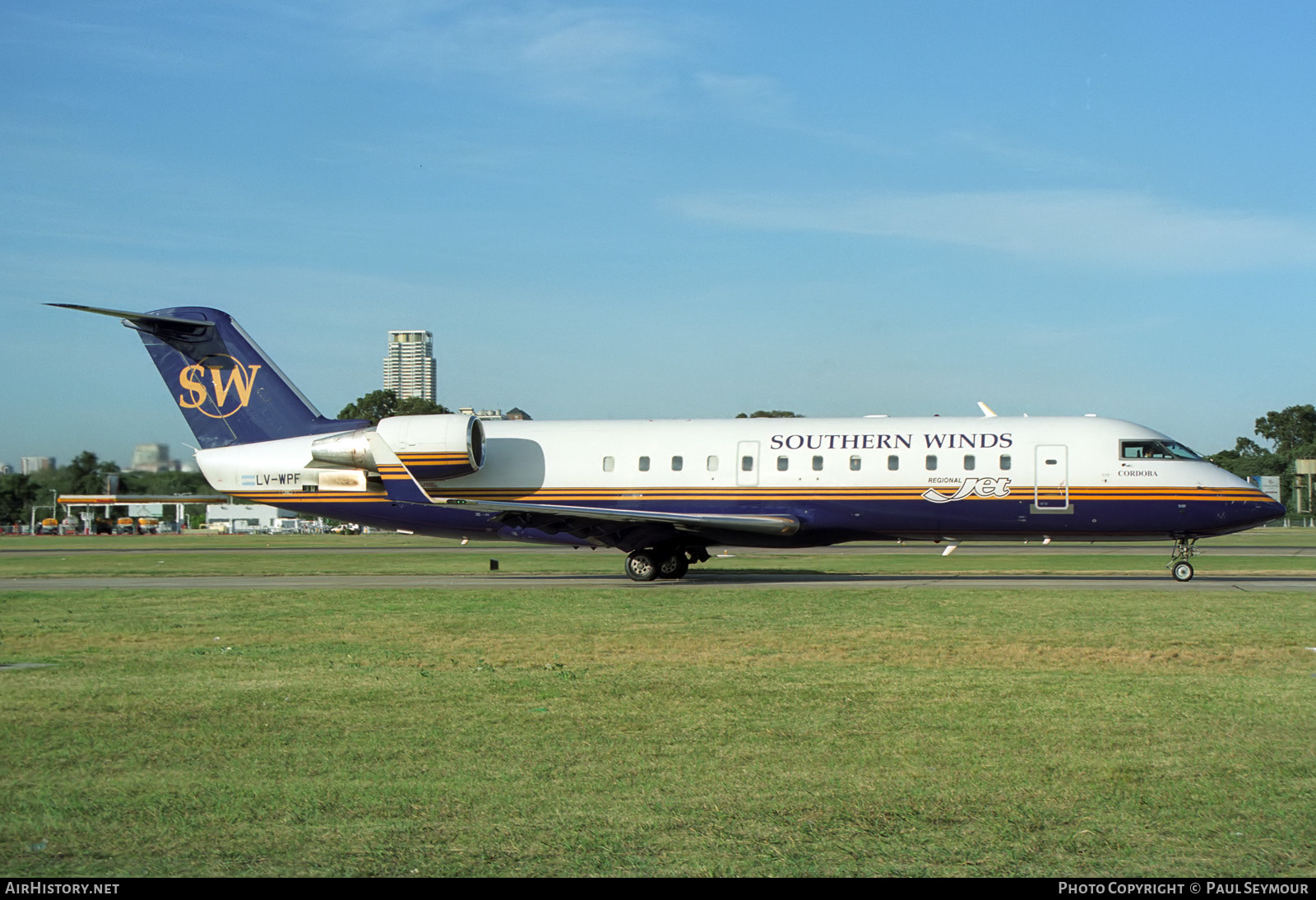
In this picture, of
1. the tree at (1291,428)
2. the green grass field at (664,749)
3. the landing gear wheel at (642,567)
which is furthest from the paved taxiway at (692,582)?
the tree at (1291,428)

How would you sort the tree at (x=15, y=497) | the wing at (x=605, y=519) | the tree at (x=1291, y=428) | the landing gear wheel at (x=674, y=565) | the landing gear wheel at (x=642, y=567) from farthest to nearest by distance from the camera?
A: the tree at (x=1291, y=428), the tree at (x=15, y=497), the landing gear wheel at (x=674, y=565), the landing gear wheel at (x=642, y=567), the wing at (x=605, y=519)

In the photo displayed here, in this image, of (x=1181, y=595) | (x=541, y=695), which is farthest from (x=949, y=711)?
(x=1181, y=595)

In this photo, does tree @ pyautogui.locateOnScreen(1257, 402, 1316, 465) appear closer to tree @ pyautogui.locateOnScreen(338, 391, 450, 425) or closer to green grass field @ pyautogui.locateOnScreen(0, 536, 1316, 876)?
tree @ pyautogui.locateOnScreen(338, 391, 450, 425)

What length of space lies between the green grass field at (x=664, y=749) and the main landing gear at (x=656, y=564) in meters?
10.3

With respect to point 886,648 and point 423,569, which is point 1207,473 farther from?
point 423,569

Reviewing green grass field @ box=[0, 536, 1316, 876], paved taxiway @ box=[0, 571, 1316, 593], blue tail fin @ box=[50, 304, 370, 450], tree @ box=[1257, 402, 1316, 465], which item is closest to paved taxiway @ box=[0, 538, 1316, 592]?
paved taxiway @ box=[0, 571, 1316, 593]

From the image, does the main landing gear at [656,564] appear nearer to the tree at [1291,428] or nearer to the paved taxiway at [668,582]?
the paved taxiway at [668,582]

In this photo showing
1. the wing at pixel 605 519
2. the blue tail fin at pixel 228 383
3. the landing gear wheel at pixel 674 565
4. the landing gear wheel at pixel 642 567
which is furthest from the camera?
the blue tail fin at pixel 228 383

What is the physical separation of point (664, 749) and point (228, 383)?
23.5m

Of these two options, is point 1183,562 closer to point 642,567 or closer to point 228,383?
point 642,567

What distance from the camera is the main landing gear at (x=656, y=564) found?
25.6m

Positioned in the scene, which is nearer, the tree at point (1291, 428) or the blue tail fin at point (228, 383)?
the blue tail fin at point (228, 383)

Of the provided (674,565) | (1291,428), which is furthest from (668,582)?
(1291,428)

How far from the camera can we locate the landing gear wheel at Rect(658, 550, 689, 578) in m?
26.3
